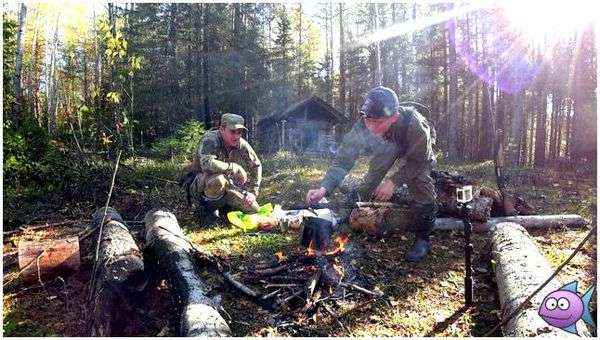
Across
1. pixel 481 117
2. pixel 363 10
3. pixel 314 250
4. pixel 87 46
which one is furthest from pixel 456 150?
pixel 87 46

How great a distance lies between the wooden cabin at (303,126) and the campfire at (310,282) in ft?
47.8

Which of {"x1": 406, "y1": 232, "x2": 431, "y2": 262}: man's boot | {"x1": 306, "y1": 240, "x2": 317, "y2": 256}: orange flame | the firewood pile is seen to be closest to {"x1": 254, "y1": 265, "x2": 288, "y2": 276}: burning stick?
the firewood pile

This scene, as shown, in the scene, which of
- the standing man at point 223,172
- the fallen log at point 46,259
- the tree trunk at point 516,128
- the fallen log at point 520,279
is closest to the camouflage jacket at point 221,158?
the standing man at point 223,172

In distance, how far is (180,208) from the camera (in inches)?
258

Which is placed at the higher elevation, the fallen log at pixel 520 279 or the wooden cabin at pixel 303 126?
the wooden cabin at pixel 303 126

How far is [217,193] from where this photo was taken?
5449 mm

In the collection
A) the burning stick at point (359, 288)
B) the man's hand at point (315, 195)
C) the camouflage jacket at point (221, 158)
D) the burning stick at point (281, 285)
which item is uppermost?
the camouflage jacket at point (221, 158)

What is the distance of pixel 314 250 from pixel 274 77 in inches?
599

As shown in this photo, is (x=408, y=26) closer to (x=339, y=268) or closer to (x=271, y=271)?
(x=339, y=268)

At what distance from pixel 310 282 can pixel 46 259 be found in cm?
246

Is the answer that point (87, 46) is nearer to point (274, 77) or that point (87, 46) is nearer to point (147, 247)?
point (274, 77)

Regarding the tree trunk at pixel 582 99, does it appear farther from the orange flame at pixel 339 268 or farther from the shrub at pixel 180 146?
the shrub at pixel 180 146

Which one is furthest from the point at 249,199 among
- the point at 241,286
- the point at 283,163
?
the point at 283,163

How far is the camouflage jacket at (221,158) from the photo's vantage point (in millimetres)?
5250
